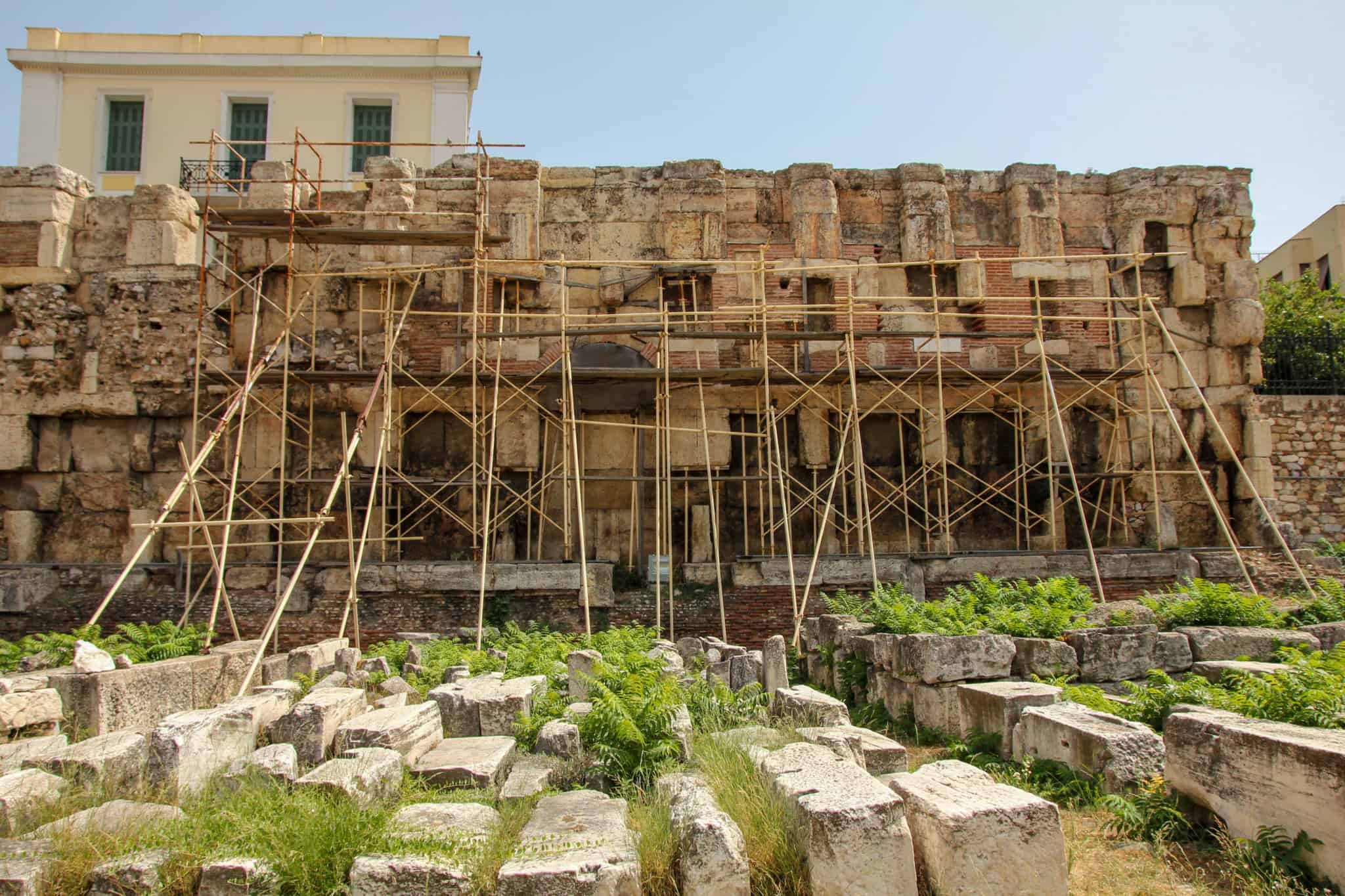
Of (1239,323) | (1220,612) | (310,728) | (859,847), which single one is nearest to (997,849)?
(859,847)

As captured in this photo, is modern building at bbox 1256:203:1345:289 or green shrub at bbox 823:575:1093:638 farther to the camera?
modern building at bbox 1256:203:1345:289

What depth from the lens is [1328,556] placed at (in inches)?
487

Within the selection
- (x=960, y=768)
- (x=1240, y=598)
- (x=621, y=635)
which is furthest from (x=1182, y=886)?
(x=621, y=635)

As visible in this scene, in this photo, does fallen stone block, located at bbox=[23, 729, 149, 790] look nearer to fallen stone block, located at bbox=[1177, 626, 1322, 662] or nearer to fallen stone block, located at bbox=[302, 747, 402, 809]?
fallen stone block, located at bbox=[302, 747, 402, 809]

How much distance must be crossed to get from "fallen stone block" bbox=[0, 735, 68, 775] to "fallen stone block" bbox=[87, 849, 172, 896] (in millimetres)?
1651

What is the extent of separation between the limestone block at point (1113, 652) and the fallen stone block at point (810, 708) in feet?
6.63

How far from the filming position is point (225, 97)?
73.8 ft

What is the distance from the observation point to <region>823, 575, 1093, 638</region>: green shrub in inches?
299

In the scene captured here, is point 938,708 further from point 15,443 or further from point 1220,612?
point 15,443

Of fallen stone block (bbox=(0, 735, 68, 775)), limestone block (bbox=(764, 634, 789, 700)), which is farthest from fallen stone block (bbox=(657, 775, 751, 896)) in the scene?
limestone block (bbox=(764, 634, 789, 700))

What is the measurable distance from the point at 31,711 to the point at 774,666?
209 inches

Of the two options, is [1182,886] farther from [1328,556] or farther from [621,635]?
[1328,556]

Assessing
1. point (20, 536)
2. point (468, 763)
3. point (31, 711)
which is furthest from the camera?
point (20, 536)

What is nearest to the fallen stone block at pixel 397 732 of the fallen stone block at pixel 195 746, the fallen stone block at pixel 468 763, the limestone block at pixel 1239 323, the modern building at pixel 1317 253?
the fallen stone block at pixel 468 763
